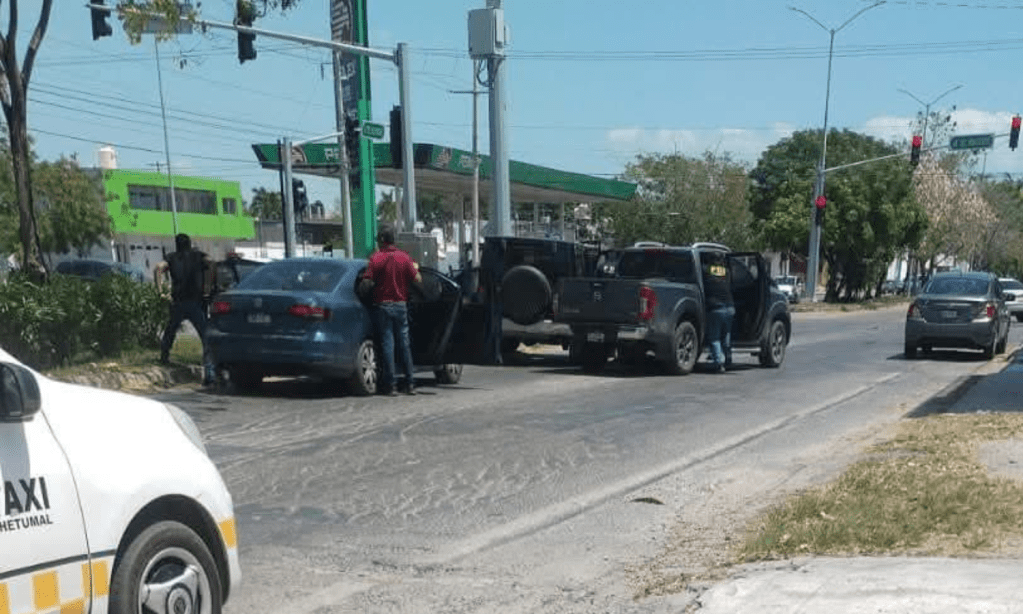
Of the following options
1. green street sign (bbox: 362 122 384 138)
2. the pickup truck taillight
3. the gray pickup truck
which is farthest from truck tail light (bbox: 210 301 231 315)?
green street sign (bbox: 362 122 384 138)

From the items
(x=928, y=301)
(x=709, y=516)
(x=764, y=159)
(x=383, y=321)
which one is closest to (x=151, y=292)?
(x=383, y=321)

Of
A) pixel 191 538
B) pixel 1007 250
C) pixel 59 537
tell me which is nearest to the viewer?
pixel 59 537

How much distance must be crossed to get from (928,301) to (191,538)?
768 inches

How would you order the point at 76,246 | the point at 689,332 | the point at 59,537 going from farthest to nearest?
1. the point at 76,246
2. the point at 689,332
3. the point at 59,537

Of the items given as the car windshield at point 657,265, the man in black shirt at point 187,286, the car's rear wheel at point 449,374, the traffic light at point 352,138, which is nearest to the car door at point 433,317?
the car's rear wheel at point 449,374

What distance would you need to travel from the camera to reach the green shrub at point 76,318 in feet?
41.2

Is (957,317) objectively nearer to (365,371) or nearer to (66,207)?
(365,371)

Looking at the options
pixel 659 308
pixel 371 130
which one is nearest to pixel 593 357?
pixel 659 308

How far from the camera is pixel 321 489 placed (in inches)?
314

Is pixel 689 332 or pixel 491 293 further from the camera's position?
pixel 689 332

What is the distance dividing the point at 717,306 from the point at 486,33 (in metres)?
8.10

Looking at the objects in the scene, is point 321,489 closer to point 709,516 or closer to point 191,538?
→ point 709,516

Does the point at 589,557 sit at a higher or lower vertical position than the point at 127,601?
lower

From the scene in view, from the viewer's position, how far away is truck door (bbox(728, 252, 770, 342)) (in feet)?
59.8
